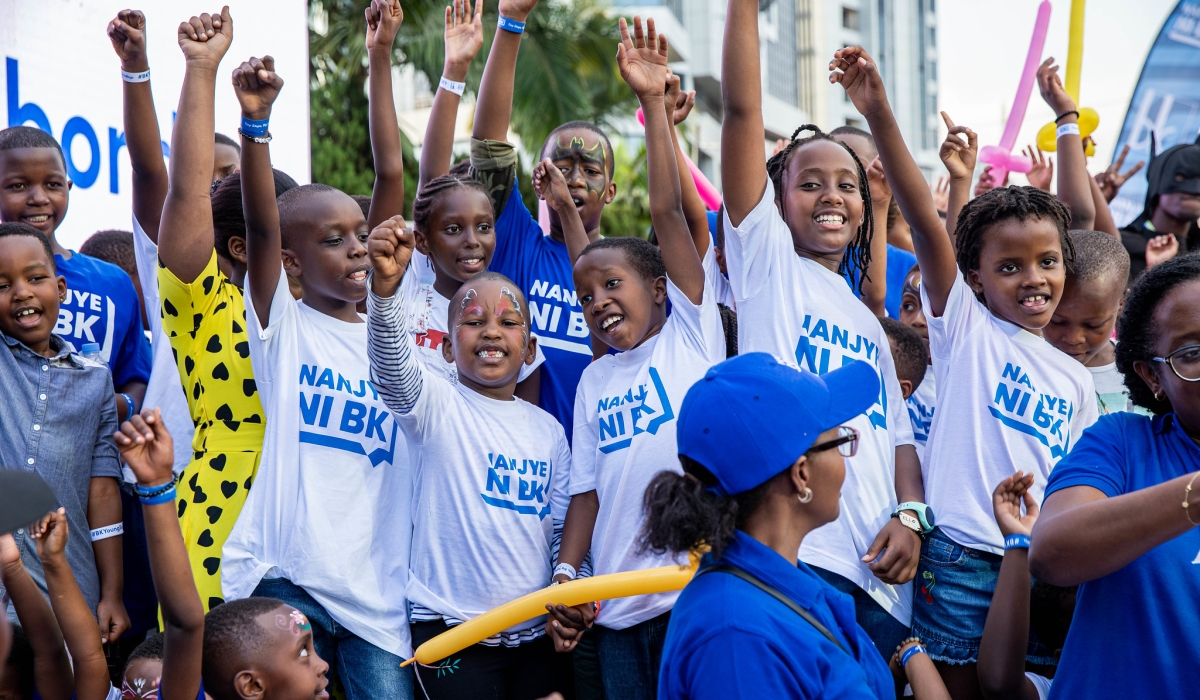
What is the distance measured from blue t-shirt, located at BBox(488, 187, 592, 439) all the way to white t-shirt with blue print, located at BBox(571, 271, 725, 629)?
0.31m

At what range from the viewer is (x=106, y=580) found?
3.57 metres

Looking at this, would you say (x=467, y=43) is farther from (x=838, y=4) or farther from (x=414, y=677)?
(x=838, y=4)

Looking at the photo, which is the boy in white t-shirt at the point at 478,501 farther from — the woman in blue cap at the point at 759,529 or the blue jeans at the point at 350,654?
the woman in blue cap at the point at 759,529

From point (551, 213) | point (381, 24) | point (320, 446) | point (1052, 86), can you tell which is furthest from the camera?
point (1052, 86)

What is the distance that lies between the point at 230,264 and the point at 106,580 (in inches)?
45.9

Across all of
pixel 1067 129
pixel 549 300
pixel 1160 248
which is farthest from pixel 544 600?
pixel 1160 248

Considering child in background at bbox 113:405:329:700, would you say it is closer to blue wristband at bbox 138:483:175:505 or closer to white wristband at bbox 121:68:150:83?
blue wristband at bbox 138:483:175:505

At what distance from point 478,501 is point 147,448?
44.8 inches

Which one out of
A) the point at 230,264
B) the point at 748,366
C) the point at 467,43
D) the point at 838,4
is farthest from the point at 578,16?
the point at 838,4

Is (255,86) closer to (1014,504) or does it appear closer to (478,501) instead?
(478,501)

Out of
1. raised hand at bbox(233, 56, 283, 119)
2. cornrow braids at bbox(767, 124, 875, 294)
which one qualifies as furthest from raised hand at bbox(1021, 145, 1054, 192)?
raised hand at bbox(233, 56, 283, 119)

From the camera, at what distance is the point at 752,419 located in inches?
82.6

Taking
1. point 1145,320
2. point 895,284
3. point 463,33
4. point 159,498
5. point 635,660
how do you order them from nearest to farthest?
point 1145,320 → point 159,498 → point 635,660 → point 463,33 → point 895,284

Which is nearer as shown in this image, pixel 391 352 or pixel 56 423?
pixel 391 352
